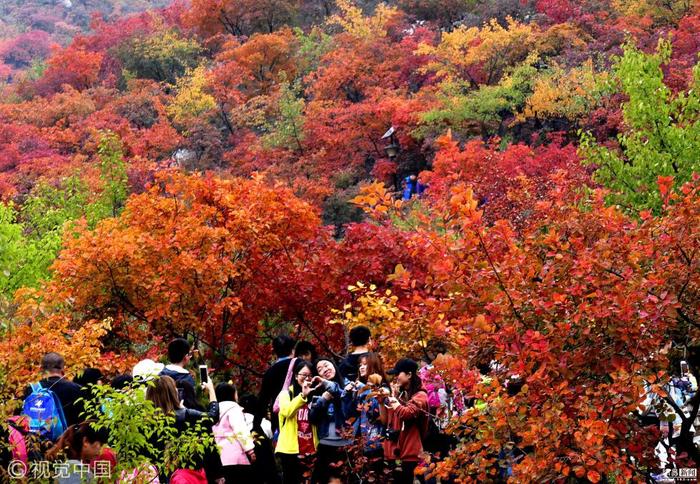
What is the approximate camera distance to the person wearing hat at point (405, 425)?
7254 mm

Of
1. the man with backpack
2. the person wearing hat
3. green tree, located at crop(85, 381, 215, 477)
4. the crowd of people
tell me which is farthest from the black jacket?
green tree, located at crop(85, 381, 215, 477)

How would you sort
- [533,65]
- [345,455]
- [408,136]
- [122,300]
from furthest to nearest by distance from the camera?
[533,65] → [408,136] → [122,300] → [345,455]

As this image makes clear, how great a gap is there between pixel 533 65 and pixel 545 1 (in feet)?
16.5

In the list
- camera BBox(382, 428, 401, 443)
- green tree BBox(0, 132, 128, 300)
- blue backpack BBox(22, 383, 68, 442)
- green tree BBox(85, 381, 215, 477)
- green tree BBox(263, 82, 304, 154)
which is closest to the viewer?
green tree BBox(85, 381, 215, 477)

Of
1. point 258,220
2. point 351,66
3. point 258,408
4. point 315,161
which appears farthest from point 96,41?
A: point 258,408

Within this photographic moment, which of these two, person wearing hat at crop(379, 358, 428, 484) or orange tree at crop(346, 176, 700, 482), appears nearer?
orange tree at crop(346, 176, 700, 482)

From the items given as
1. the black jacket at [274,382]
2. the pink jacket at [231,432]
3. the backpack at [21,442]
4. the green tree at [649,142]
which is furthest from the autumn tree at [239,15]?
the backpack at [21,442]

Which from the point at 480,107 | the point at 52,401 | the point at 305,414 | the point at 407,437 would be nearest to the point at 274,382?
the point at 305,414

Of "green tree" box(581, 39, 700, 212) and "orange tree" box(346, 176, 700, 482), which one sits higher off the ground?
"orange tree" box(346, 176, 700, 482)

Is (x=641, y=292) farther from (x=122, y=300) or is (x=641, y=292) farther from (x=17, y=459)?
(x=122, y=300)

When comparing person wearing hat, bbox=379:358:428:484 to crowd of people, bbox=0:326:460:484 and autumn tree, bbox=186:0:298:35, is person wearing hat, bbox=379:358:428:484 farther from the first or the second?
autumn tree, bbox=186:0:298:35

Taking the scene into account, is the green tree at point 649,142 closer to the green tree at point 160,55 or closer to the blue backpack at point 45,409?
the blue backpack at point 45,409

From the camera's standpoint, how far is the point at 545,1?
36438mm

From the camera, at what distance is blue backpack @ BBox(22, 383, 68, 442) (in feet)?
23.1
